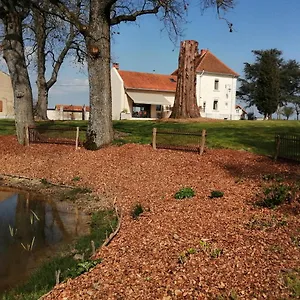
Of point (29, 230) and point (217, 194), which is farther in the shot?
point (217, 194)

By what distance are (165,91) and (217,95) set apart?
7.44 metres

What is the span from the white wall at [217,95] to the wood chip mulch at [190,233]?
37.4m

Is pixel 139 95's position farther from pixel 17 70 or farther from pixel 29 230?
pixel 29 230

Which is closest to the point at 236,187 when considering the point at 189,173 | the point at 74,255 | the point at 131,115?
the point at 189,173

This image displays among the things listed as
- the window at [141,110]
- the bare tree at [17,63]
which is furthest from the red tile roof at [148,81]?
the bare tree at [17,63]

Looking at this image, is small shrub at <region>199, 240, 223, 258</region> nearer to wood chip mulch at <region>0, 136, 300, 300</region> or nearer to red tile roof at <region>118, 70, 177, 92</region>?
wood chip mulch at <region>0, 136, 300, 300</region>

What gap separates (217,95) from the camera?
51.2 m

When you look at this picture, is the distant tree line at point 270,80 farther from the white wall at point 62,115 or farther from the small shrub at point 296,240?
the small shrub at point 296,240

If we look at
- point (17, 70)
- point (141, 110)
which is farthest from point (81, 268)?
point (141, 110)

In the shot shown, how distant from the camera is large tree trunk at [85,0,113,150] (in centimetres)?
1479

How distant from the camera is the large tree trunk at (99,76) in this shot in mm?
14789

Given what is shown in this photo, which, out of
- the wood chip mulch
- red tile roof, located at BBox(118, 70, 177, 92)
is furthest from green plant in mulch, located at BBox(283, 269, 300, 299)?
red tile roof, located at BBox(118, 70, 177, 92)

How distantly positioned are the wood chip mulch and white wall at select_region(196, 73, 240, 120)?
37.4 m

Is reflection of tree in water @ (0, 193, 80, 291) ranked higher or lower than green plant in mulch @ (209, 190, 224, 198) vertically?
lower
